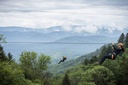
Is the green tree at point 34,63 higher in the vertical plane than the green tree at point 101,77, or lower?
higher

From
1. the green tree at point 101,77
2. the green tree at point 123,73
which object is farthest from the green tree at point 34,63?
the green tree at point 123,73

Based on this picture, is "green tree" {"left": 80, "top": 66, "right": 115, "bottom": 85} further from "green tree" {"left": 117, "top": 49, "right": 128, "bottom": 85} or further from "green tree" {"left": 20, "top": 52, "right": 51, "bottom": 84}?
"green tree" {"left": 20, "top": 52, "right": 51, "bottom": 84}

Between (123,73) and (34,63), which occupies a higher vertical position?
(34,63)

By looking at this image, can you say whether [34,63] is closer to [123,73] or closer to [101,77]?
[101,77]

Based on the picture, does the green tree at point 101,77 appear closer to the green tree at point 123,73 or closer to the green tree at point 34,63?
the green tree at point 123,73

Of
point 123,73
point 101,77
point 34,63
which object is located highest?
point 34,63

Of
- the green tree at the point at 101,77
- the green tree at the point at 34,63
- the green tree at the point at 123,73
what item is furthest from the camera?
the green tree at the point at 123,73

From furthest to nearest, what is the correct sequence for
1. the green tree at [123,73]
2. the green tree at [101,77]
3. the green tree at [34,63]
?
1. the green tree at [123,73]
2. the green tree at [101,77]
3. the green tree at [34,63]

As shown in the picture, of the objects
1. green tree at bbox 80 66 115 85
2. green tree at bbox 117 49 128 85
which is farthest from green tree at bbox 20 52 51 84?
green tree at bbox 117 49 128 85

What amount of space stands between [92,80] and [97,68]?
4.33 metres

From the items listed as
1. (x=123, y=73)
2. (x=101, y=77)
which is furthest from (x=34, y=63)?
(x=123, y=73)

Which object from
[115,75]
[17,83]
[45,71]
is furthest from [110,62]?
[17,83]

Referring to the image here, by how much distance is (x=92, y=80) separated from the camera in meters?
70.1

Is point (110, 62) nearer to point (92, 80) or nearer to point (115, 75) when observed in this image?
point (115, 75)
